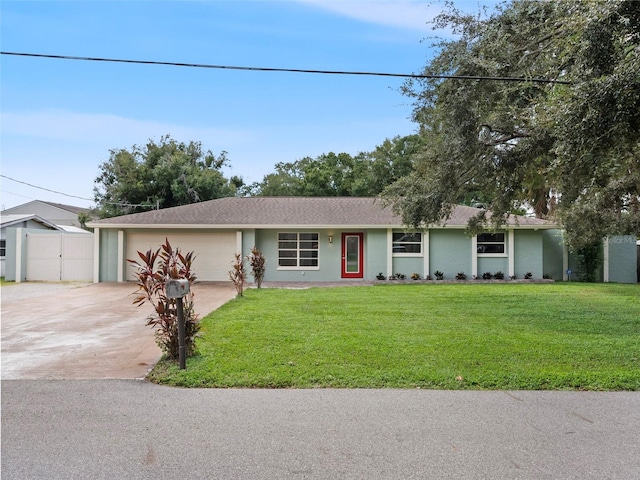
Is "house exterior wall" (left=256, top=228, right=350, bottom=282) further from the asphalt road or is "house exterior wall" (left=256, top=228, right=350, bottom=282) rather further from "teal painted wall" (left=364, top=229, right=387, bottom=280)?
the asphalt road

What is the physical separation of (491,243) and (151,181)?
74.8ft

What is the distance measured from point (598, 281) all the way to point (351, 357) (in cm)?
1599

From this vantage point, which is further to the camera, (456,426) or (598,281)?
(598,281)

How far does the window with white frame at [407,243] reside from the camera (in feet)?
55.6

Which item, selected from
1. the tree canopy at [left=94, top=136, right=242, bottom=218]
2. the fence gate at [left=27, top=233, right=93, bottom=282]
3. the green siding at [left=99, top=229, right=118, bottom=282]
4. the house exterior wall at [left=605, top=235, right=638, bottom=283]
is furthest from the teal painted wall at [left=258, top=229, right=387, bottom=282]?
the tree canopy at [left=94, top=136, right=242, bottom=218]

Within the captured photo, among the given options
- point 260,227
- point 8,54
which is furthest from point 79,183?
point 8,54

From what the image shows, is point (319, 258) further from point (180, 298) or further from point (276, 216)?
point (180, 298)

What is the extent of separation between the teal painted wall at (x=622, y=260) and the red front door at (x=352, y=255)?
34.1ft

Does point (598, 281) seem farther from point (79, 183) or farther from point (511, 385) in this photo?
point (79, 183)

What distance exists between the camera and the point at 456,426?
374cm

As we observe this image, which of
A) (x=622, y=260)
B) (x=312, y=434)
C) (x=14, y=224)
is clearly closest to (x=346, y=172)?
(x=622, y=260)

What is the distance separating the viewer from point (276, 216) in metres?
17.4

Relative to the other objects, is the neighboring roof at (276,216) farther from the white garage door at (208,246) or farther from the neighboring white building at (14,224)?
the neighboring white building at (14,224)

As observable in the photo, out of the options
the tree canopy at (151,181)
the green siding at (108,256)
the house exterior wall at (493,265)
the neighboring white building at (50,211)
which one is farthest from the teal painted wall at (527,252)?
the neighboring white building at (50,211)
